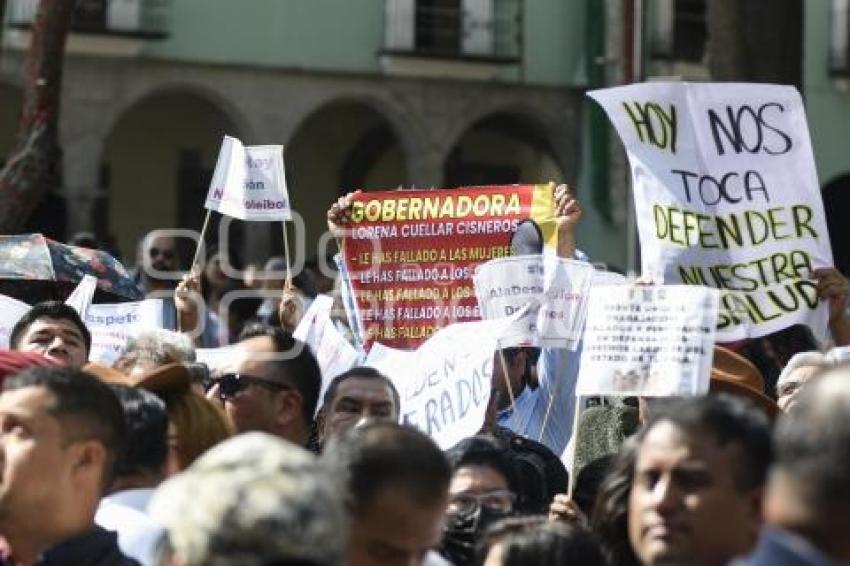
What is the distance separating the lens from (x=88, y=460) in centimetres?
467

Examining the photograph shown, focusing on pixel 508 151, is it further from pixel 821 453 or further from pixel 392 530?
pixel 821 453

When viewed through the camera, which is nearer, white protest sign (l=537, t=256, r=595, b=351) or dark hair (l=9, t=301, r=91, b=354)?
dark hair (l=9, t=301, r=91, b=354)

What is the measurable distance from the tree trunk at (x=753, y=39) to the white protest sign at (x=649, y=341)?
700 centimetres

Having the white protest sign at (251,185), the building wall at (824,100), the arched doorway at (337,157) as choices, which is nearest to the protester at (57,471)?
the white protest sign at (251,185)

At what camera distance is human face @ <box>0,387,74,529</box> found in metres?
4.62

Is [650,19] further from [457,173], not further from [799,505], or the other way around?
[799,505]

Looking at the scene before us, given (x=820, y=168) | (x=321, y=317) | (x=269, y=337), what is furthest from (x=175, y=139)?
(x=269, y=337)

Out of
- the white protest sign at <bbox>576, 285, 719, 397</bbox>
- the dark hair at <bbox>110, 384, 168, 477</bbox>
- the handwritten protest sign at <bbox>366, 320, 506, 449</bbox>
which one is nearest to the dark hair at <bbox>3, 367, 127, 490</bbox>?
the dark hair at <bbox>110, 384, 168, 477</bbox>

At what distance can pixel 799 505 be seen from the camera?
122 inches

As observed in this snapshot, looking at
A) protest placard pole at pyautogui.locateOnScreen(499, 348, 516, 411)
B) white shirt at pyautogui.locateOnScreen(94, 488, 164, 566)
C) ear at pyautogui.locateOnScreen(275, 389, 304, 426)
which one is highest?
ear at pyautogui.locateOnScreen(275, 389, 304, 426)

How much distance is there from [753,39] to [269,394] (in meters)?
7.90

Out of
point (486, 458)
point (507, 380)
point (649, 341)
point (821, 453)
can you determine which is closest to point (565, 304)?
point (507, 380)

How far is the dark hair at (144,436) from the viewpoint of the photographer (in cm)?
518

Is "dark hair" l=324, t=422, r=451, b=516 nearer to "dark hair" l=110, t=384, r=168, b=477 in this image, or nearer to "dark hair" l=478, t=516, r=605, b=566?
"dark hair" l=478, t=516, r=605, b=566
